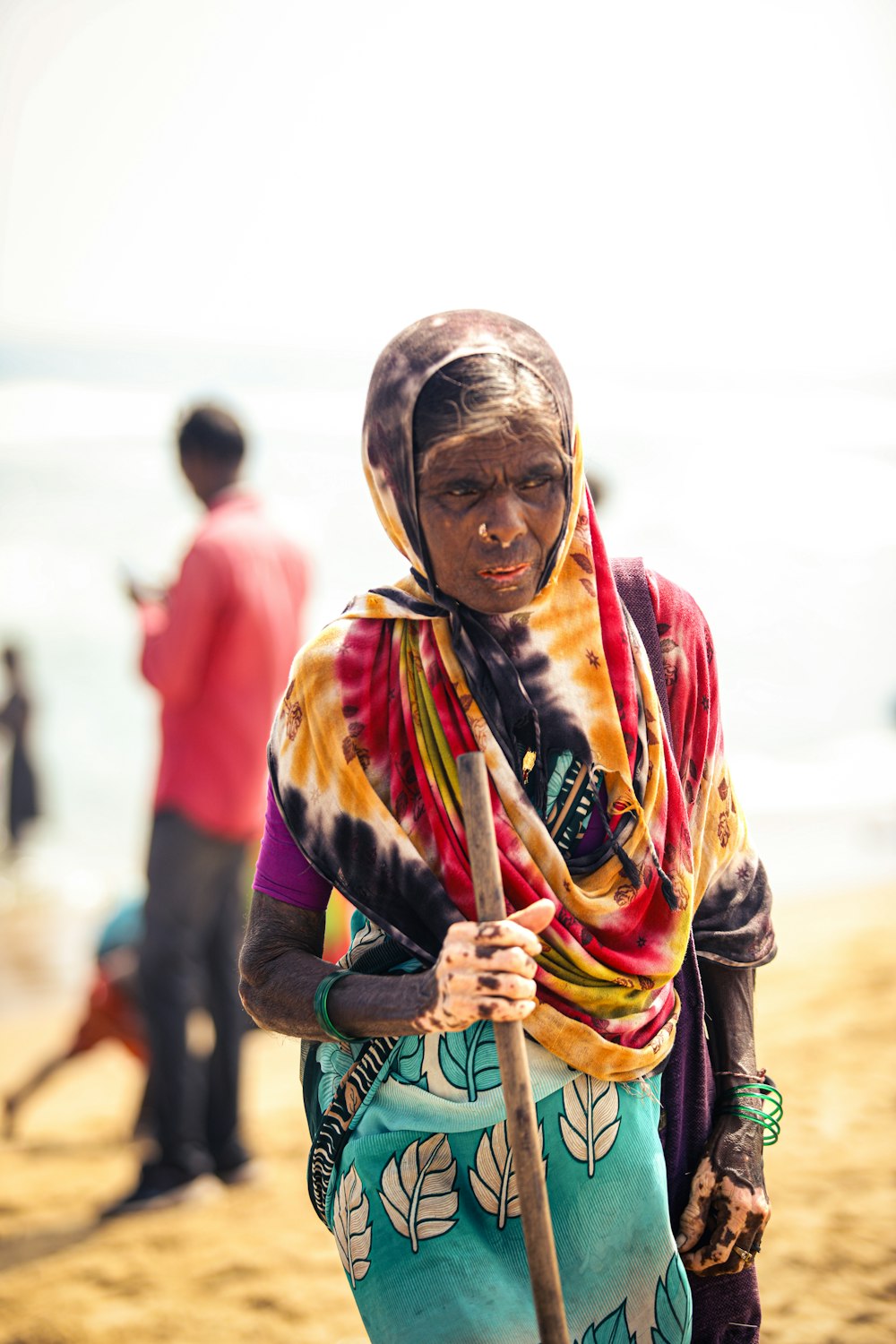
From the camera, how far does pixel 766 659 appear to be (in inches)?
951

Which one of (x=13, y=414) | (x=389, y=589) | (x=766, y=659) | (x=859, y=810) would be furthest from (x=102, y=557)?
(x=389, y=589)

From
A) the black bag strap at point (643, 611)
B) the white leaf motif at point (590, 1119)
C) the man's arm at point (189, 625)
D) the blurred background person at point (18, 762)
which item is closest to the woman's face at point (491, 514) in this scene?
the black bag strap at point (643, 611)

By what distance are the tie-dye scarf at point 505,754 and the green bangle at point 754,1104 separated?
0.70ft

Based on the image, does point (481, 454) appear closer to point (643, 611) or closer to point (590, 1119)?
point (643, 611)

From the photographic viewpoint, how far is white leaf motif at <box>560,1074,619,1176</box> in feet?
6.17

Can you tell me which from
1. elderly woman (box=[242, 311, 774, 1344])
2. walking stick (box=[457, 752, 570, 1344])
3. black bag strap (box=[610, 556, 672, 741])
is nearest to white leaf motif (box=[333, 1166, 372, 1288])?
elderly woman (box=[242, 311, 774, 1344])

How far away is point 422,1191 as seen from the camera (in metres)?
1.86

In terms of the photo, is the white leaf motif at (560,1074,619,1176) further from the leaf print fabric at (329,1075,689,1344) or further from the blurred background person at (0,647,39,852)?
the blurred background person at (0,647,39,852)

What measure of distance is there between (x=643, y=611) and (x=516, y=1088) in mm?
679

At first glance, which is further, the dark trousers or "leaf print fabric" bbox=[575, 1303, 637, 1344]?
the dark trousers

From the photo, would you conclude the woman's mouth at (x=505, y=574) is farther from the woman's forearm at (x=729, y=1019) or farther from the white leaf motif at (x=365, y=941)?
the woman's forearm at (x=729, y=1019)

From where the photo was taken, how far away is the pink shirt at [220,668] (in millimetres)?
4848

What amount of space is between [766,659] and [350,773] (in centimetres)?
2295

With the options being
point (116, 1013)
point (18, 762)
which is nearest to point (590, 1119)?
point (116, 1013)
